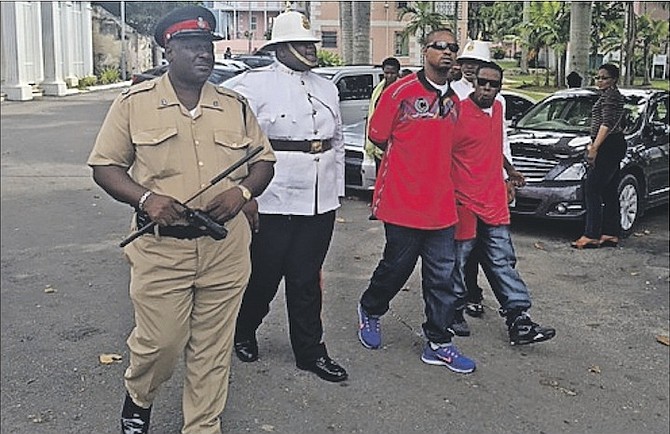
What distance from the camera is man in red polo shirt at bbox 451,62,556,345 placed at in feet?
17.2

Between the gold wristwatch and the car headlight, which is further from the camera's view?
the car headlight

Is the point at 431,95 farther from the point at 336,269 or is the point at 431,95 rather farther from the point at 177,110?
the point at 336,269

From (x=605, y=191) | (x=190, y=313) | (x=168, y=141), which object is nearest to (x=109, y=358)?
(x=190, y=313)

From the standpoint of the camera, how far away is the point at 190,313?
12.2ft

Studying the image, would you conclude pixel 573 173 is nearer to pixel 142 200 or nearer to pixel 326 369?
pixel 326 369

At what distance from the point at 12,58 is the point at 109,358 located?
25.1m

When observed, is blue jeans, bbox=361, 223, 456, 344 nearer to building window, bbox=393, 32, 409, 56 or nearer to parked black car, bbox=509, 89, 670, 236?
parked black car, bbox=509, 89, 670, 236

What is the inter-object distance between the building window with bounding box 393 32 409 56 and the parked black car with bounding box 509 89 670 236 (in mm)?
27149

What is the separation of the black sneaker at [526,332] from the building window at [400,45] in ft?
106

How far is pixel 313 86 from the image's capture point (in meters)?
4.71

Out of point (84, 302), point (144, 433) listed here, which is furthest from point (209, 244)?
point (84, 302)

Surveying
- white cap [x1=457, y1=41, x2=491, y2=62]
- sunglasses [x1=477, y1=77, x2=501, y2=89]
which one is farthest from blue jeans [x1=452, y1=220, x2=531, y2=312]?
white cap [x1=457, y1=41, x2=491, y2=62]

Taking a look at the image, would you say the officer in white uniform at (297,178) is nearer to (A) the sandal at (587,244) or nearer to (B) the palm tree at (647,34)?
(A) the sandal at (587,244)

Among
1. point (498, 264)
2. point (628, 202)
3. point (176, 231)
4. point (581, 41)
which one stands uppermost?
point (581, 41)
